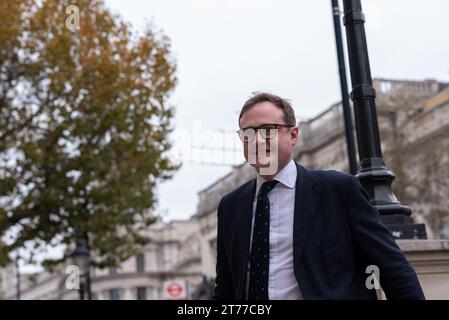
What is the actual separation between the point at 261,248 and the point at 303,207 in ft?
0.70

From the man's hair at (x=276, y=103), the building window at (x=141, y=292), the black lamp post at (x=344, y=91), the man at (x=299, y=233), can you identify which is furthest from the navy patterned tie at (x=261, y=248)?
the building window at (x=141, y=292)

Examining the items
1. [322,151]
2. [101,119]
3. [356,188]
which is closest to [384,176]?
[356,188]

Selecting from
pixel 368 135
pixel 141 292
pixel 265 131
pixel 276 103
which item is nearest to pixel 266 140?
pixel 265 131

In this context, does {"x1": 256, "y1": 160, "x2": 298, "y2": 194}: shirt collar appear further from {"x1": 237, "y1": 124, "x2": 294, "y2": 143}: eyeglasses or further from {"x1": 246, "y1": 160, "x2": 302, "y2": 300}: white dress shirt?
{"x1": 237, "y1": 124, "x2": 294, "y2": 143}: eyeglasses

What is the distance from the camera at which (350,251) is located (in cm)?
333

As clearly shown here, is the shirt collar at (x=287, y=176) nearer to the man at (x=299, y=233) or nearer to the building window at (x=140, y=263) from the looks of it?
the man at (x=299, y=233)

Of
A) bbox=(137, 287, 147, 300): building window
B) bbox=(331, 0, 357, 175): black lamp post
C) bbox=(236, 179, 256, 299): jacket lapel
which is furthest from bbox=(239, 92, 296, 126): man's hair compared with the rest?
bbox=(137, 287, 147, 300): building window

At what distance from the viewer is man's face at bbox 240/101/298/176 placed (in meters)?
3.35

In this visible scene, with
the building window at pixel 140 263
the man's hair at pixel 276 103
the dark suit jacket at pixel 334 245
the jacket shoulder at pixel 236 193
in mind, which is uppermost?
the building window at pixel 140 263

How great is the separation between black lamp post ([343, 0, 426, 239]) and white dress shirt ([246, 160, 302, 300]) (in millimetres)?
3288

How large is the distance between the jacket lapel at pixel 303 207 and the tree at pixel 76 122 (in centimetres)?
1866

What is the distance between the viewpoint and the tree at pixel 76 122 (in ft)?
72.3

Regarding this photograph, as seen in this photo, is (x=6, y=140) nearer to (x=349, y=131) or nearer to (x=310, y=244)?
(x=349, y=131)

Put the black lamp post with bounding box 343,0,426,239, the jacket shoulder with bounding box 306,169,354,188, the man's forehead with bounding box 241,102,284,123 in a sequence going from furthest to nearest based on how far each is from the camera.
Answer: the black lamp post with bounding box 343,0,426,239, the jacket shoulder with bounding box 306,169,354,188, the man's forehead with bounding box 241,102,284,123
